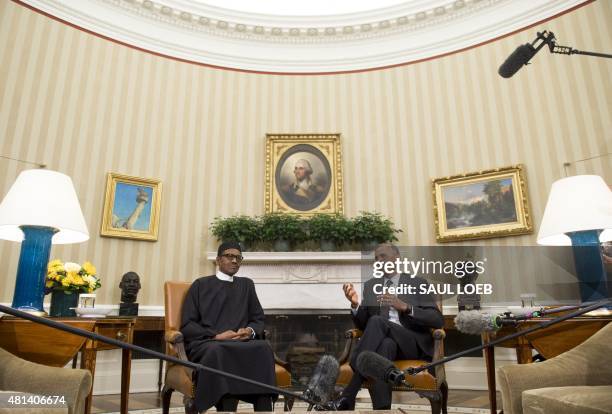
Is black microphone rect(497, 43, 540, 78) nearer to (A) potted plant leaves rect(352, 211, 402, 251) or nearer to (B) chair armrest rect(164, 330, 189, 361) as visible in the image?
(A) potted plant leaves rect(352, 211, 402, 251)

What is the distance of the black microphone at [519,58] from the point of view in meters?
3.46

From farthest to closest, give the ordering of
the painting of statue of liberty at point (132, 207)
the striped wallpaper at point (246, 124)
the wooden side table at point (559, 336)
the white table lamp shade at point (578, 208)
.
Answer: the painting of statue of liberty at point (132, 207)
the striped wallpaper at point (246, 124)
the white table lamp shade at point (578, 208)
the wooden side table at point (559, 336)

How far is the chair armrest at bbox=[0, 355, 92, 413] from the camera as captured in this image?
6.16ft

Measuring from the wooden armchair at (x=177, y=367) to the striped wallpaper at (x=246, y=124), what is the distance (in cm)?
226

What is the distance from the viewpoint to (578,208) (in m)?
3.17

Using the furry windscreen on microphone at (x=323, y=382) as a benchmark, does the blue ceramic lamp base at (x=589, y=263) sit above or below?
above

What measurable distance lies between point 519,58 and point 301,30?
13.3 ft

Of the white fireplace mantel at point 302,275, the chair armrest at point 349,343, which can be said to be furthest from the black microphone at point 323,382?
the white fireplace mantel at point 302,275

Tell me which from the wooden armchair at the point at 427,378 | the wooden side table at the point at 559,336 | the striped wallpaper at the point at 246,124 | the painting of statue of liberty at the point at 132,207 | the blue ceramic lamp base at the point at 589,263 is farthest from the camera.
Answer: the painting of statue of liberty at the point at 132,207

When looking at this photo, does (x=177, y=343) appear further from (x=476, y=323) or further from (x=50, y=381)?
(x=476, y=323)

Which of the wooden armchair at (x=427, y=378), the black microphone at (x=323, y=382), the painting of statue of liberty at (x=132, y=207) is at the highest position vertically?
the painting of statue of liberty at (x=132, y=207)

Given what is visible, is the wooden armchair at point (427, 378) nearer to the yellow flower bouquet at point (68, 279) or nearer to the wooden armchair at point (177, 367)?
the wooden armchair at point (177, 367)

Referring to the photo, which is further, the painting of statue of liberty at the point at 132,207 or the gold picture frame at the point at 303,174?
the gold picture frame at the point at 303,174

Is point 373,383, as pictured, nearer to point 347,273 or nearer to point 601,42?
point 347,273
